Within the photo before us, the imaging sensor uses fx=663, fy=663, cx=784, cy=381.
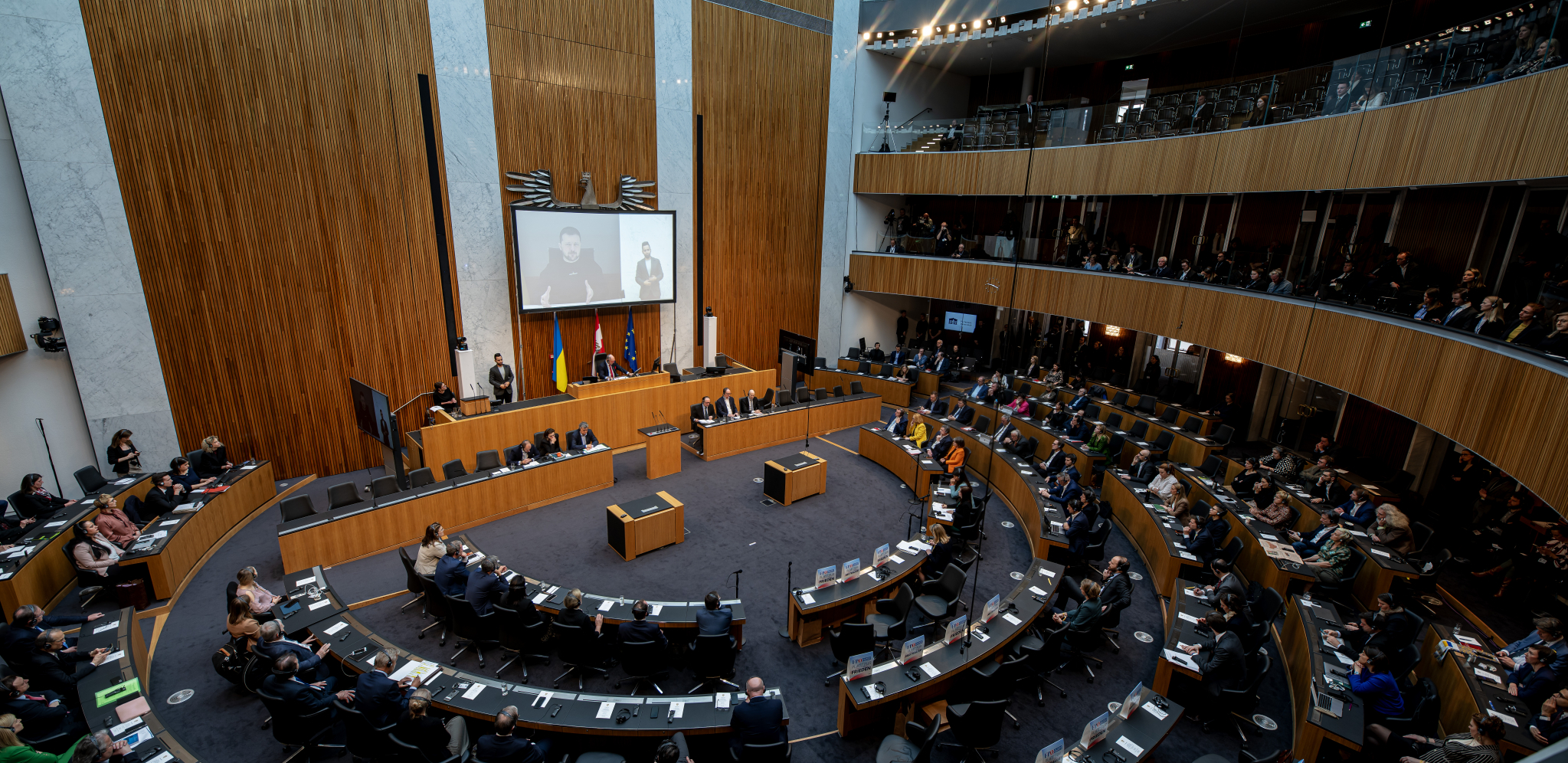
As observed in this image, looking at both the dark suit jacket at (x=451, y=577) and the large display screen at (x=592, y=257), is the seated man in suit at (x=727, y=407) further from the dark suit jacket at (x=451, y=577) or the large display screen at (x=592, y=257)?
the dark suit jacket at (x=451, y=577)

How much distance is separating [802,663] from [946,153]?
1351 centimetres

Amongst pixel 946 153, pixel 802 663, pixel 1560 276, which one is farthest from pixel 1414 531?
pixel 946 153

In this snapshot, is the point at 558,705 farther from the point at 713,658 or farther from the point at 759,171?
the point at 759,171

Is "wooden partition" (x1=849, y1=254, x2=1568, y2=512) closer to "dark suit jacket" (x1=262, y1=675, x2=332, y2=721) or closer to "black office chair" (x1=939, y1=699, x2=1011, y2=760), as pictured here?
"black office chair" (x1=939, y1=699, x2=1011, y2=760)

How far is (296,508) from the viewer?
8.90 metres

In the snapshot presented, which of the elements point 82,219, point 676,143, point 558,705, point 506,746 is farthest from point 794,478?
point 82,219

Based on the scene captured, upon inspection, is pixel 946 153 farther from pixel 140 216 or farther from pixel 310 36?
pixel 140 216

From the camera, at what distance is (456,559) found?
23.6 ft

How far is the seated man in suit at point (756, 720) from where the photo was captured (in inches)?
206

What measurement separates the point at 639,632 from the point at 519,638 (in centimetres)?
147

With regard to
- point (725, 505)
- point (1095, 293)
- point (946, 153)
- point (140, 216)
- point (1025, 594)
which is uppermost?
point (946, 153)

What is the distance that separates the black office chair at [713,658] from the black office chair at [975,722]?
2.10m

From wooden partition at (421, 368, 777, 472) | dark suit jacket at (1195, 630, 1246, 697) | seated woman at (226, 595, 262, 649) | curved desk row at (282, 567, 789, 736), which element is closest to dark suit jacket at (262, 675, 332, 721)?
curved desk row at (282, 567, 789, 736)

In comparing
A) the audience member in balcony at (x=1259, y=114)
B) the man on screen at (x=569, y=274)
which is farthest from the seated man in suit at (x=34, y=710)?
the audience member in balcony at (x=1259, y=114)
